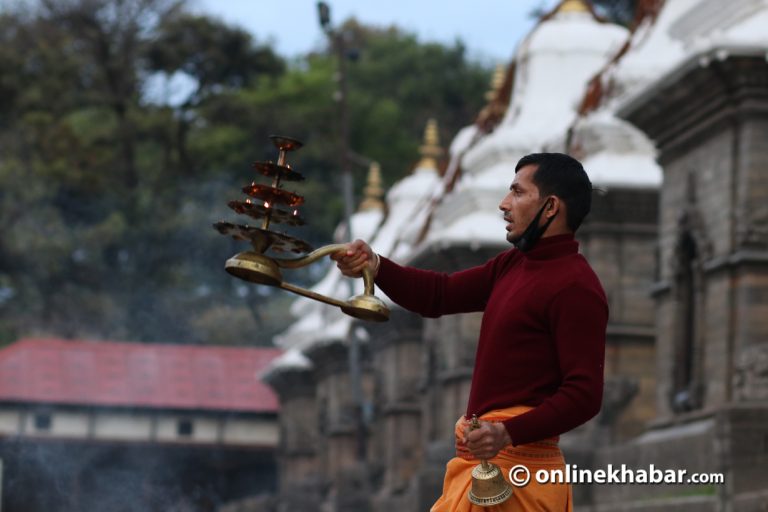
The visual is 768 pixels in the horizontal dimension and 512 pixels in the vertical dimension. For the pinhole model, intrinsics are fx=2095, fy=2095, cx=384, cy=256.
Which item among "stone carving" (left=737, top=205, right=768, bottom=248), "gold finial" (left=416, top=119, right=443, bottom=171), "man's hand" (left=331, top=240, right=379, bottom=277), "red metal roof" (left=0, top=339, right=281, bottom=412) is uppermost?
"gold finial" (left=416, top=119, right=443, bottom=171)

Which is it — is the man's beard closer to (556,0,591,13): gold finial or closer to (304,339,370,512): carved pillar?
(556,0,591,13): gold finial

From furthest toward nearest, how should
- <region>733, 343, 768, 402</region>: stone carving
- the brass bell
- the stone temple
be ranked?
the stone temple → <region>733, 343, 768, 402</region>: stone carving → the brass bell

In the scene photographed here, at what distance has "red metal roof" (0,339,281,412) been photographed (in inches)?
2247

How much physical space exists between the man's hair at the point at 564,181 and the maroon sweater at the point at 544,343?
99mm

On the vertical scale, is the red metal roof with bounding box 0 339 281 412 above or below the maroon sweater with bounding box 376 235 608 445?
above

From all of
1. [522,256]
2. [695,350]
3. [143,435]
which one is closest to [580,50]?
[695,350]

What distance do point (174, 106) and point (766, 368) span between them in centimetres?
5423

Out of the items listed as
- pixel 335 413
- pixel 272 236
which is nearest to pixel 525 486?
pixel 272 236

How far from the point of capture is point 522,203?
21.3ft

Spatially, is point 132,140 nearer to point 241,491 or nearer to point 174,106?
point 174,106

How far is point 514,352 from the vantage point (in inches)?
251

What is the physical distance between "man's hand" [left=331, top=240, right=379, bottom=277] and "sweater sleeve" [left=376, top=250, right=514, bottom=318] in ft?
0.57

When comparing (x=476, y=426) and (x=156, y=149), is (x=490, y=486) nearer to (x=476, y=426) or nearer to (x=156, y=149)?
(x=476, y=426)

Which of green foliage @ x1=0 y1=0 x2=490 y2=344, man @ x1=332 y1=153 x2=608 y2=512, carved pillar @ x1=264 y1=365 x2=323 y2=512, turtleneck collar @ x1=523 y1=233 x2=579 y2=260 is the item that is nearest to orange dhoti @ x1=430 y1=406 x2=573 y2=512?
man @ x1=332 y1=153 x2=608 y2=512
